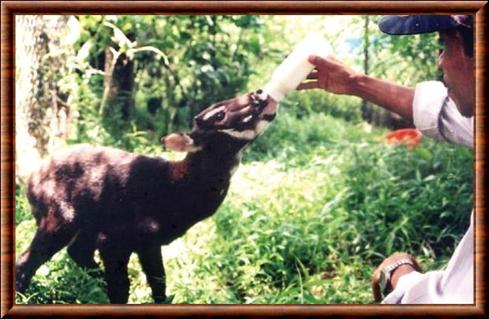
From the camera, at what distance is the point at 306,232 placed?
3695mm

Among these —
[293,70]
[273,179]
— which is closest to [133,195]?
[273,179]

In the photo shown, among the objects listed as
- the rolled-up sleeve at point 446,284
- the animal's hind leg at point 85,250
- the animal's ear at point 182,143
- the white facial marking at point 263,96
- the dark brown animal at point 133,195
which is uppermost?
the white facial marking at point 263,96

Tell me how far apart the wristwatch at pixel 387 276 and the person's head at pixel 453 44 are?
66 centimetres

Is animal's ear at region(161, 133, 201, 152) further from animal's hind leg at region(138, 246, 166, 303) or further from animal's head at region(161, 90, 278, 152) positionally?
animal's hind leg at region(138, 246, 166, 303)

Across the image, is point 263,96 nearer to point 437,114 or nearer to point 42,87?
point 437,114

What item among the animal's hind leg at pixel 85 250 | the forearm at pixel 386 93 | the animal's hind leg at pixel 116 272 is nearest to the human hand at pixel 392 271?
the forearm at pixel 386 93

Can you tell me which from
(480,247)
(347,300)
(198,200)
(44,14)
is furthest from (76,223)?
(480,247)

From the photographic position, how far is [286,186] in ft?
12.3

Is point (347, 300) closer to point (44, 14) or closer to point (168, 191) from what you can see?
point (168, 191)

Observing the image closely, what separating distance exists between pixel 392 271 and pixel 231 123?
895mm

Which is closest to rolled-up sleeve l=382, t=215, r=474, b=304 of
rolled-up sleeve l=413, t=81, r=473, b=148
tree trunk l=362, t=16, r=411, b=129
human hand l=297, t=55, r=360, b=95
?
rolled-up sleeve l=413, t=81, r=473, b=148

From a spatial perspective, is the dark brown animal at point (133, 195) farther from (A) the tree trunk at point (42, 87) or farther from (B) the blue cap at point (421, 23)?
(B) the blue cap at point (421, 23)

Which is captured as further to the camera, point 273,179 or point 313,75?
point 273,179

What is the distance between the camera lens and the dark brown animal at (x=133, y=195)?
3.66 m
